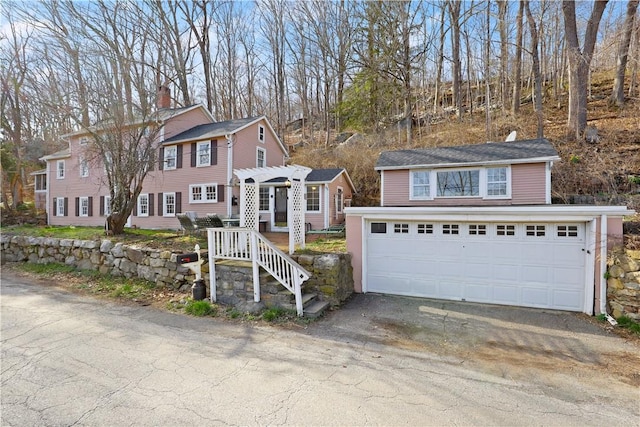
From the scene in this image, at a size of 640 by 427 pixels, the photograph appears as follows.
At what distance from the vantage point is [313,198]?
14.9m

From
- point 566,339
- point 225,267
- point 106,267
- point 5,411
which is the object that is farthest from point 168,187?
point 566,339

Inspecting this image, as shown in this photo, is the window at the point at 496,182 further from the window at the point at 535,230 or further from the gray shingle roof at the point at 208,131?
the gray shingle roof at the point at 208,131

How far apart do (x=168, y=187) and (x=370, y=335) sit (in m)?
14.7

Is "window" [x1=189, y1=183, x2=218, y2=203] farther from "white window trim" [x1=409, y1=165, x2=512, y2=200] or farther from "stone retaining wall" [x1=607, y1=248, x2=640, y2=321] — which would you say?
"stone retaining wall" [x1=607, y1=248, x2=640, y2=321]

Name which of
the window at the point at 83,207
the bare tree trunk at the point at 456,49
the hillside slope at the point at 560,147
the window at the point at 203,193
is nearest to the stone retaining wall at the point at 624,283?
the hillside slope at the point at 560,147

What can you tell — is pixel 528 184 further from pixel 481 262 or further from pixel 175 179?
pixel 175 179

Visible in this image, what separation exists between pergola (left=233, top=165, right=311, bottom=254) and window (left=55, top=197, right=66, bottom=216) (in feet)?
60.1

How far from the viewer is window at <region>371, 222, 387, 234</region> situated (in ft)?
24.9

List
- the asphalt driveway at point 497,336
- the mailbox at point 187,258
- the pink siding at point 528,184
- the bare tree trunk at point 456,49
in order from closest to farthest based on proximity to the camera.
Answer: the asphalt driveway at point 497,336 < the mailbox at point 187,258 < the pink siding at point 528,184 < the bare tree trunk at point 456,49

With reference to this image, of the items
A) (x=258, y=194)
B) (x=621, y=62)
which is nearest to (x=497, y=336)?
(x=258, y=194)

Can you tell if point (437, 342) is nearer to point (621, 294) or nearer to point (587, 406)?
point (587, 406)

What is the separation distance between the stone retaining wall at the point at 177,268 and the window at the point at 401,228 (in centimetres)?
141

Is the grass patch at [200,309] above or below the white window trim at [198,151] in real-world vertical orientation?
below

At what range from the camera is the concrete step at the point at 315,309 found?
5.96m
